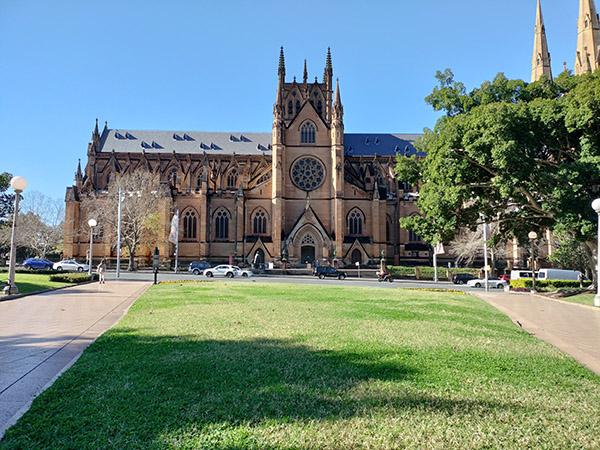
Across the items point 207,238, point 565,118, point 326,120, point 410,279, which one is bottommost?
point 410,279

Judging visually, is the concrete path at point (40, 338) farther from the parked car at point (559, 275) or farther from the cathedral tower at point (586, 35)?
the cathedral tower at point (586, 35)

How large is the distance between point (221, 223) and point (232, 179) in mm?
8991

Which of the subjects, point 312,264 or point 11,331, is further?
point 312,264

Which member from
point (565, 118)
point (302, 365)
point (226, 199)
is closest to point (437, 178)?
point (565, 118)

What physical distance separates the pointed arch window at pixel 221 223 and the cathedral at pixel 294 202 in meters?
0.13

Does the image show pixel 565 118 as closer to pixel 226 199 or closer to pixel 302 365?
pixel 302 365

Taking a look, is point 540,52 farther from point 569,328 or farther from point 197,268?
point 569,328

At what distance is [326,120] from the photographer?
5781 cm

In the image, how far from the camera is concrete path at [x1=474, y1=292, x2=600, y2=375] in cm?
894

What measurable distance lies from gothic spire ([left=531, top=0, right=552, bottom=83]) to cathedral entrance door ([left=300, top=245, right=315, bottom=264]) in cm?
3562

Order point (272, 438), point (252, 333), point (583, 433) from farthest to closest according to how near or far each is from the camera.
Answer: point (252, 333) → point (583, 433) → point (272, 438)

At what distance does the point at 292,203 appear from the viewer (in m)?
56.5

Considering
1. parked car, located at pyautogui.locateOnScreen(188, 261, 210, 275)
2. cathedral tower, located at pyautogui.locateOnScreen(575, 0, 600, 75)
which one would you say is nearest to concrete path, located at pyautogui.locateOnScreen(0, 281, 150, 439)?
parked car, located at pyautogui.locateOnScreen(188, 261, 210, 275)

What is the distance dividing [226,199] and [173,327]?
49.8 meters
